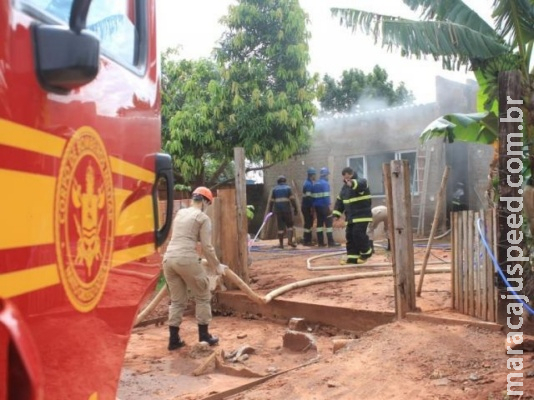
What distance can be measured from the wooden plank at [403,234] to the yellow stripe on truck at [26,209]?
487 cm

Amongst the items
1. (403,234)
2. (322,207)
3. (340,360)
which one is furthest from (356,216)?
(340,360)

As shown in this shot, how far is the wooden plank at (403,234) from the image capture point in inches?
229

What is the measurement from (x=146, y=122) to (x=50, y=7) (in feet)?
2.32

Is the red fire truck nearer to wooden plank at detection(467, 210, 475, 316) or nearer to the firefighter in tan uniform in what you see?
wooden plank at detection(467, 210, 475, 316)

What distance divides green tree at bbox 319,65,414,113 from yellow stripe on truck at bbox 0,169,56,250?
26.5 m

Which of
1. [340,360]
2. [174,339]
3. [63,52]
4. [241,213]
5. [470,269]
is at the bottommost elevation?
[174,339]

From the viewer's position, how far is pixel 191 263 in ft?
21.3

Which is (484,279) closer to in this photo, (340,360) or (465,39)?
(340,360)

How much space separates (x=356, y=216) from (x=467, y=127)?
3251 mm

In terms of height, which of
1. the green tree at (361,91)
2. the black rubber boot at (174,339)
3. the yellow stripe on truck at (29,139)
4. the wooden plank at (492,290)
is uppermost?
the green tree at (361,91)

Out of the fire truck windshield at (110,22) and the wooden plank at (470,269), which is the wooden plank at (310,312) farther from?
the fire truck windshield at (110,22)

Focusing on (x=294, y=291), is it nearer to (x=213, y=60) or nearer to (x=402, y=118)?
(x=213, y=60)

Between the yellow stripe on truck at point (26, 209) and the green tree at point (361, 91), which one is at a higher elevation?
the green tree at point (361, 91)
